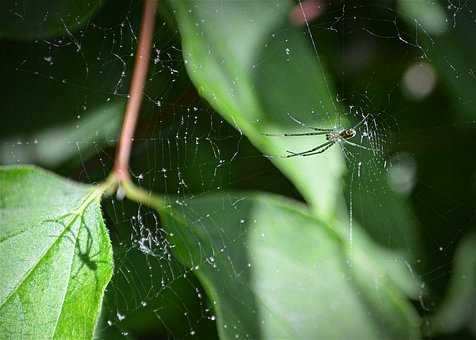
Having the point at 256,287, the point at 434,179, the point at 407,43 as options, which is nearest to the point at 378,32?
the point at 407,43

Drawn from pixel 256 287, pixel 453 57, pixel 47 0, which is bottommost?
pixel 256 287

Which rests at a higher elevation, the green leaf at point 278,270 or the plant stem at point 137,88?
the plant stem at point 137,88

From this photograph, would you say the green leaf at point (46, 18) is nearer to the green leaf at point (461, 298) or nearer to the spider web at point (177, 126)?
the spider web at point (177, 126)

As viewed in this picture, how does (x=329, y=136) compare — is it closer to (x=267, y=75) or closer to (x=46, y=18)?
(x=267, y=75)

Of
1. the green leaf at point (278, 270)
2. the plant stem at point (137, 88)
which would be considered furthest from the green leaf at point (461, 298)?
the plant stem at point (137, 88)

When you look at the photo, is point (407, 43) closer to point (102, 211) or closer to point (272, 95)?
point (272, 95)

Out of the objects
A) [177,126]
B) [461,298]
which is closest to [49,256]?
[177,126]

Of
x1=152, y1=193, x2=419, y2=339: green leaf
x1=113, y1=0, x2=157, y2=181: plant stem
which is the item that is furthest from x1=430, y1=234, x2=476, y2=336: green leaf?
x1=113, y1=0, x2=157, y2=181: plant stem
